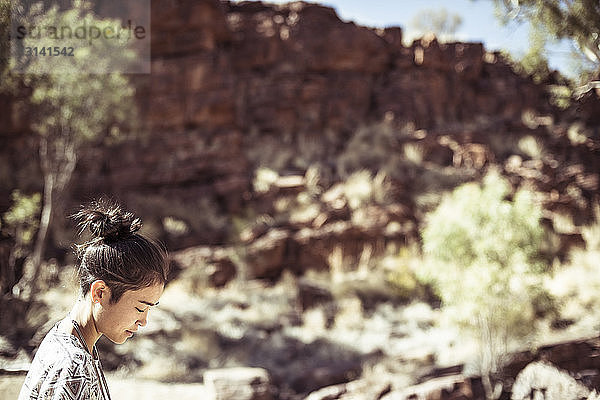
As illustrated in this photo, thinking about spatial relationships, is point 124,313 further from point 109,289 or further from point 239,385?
point 239,385

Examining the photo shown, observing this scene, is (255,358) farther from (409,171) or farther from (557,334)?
(409,171)

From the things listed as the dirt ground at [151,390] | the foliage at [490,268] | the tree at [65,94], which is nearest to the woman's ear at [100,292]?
the dirt ground at [151,390]

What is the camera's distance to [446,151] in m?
15.8

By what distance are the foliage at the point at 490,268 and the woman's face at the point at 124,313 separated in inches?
211

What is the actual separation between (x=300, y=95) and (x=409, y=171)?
5.27 meters

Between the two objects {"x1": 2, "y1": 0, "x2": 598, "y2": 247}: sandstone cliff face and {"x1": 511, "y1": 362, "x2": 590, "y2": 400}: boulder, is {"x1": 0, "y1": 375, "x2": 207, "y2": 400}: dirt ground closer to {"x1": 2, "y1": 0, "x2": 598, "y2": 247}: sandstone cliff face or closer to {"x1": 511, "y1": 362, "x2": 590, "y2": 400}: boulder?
{"x1": 511, "y1": 362, "x2": 590, "y2": 400}: boulder

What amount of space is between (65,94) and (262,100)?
8.59 meters

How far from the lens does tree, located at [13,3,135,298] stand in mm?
8773

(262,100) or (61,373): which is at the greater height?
(262,100)

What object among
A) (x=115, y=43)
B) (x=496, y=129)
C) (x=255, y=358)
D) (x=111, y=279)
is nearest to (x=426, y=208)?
(x=496, y=129)

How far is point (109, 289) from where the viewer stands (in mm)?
→ 1659

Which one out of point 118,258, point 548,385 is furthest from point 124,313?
point 548,385

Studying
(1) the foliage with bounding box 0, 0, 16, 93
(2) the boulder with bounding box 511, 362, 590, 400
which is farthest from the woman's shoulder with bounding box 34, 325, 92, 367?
(1) the foliage with bounding box 0, 0, 16, 93

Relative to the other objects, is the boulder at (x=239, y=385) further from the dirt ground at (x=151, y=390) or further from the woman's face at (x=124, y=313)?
the woman's face at (x=124, y=313)
